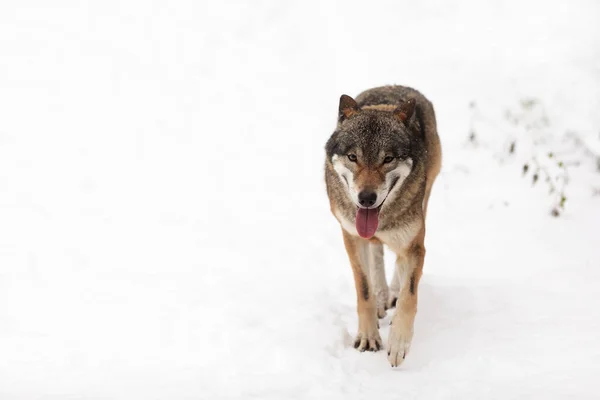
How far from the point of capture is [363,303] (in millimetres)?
4734

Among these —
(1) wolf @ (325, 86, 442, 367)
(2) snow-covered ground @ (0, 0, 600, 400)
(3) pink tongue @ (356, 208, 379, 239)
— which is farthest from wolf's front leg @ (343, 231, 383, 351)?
(3) pink tongue @ (356, 208, 379, 239)

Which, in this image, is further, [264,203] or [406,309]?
[264,203]

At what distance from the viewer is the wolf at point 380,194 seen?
4191 mm

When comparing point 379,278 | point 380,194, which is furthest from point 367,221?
point 379,278

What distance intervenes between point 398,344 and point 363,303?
0.41 meters

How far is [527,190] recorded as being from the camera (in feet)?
24.5

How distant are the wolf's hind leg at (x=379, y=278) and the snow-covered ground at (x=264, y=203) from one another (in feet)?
0.84

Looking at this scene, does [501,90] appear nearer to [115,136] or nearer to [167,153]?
[167,153]

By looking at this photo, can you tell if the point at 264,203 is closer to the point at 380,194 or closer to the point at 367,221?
the point at 367,221

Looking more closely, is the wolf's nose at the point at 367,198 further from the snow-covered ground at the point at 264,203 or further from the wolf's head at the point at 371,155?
the snow-covered ground at the point at 264,203

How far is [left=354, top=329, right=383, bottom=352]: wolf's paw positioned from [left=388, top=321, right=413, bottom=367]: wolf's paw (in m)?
0.24

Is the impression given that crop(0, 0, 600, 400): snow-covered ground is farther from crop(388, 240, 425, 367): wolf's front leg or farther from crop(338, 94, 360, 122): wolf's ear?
crop(338, 94, 360, 122): wolf's ear

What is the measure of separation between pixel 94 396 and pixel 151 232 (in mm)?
2684

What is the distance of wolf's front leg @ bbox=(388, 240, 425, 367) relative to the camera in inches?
176
